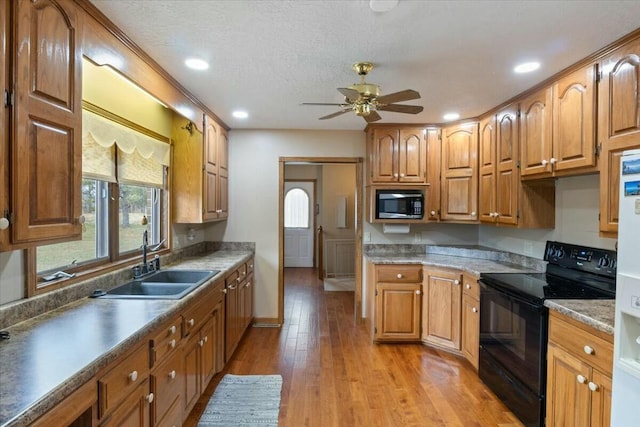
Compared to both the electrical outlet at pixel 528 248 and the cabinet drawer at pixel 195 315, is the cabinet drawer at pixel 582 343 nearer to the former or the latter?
the electrical outlet at pixel 528 248

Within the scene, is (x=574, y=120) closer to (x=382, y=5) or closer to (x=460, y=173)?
(x=460, y=173)

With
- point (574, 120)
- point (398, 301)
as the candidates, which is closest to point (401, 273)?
point (398, 301)

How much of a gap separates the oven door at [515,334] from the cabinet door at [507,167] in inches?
28.6

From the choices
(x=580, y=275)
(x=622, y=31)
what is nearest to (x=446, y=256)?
(x=580, y=275)

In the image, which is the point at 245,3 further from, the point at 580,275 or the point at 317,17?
the point at 580,275

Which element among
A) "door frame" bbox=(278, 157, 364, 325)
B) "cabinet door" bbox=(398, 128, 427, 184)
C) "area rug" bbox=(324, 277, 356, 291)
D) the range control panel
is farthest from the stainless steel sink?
"area rug" bbox=(324, 277, 356, 291)

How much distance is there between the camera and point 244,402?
8.34ft

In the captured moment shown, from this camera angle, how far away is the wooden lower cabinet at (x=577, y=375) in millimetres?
1630

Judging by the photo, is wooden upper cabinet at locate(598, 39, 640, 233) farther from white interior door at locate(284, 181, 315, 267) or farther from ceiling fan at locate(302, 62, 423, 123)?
white interior door at locate(284, 181, 315, 267)

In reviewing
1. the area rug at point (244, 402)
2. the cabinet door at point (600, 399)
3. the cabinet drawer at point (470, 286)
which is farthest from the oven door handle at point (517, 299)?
the area rug at point (244, 402)

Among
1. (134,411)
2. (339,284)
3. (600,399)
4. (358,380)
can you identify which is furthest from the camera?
(339,284)

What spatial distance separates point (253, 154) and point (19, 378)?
133 inches

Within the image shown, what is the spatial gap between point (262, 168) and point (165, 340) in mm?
2722

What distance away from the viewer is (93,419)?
1221mm
